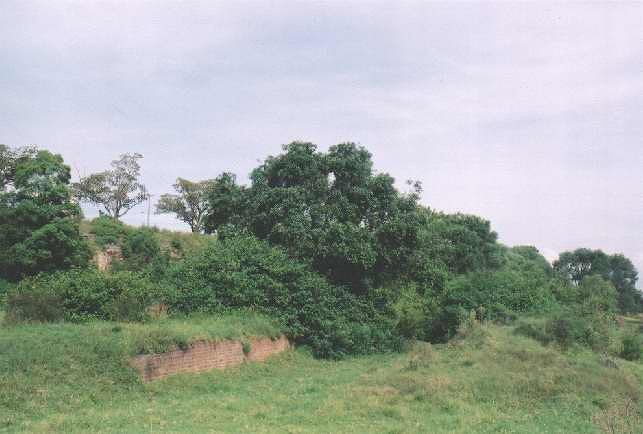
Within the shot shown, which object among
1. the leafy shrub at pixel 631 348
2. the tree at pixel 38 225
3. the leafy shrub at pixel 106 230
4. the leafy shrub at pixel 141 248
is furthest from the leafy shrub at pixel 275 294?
the leafy shrub at pixel 106 230

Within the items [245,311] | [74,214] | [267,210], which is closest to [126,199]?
[74,214]

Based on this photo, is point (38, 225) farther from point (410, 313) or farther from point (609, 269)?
point (609, 269)

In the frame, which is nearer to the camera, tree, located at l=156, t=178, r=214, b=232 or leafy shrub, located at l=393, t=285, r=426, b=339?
leafy shrub, located at l=393, t=285, r=426, b=339

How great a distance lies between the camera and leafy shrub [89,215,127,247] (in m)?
34.0

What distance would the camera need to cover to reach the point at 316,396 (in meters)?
12.3

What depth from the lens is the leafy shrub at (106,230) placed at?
3400 centimetres

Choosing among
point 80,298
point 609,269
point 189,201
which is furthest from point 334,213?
point 609,269

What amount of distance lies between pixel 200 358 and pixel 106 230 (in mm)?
23392

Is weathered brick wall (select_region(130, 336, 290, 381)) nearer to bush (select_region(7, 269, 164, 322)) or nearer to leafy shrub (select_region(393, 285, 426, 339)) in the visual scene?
bush (select_region(7, 269, 164, 322))

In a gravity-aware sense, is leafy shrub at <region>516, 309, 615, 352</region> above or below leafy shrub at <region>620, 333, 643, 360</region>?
above

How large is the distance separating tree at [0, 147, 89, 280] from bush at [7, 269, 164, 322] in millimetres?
14894

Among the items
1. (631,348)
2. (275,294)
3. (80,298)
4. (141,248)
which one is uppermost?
(141,248)

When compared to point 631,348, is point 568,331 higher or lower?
higher

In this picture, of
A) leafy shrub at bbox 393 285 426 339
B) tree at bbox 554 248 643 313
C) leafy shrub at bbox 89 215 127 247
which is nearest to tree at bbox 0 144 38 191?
leafy shrub at bbox 89 215 127 247
